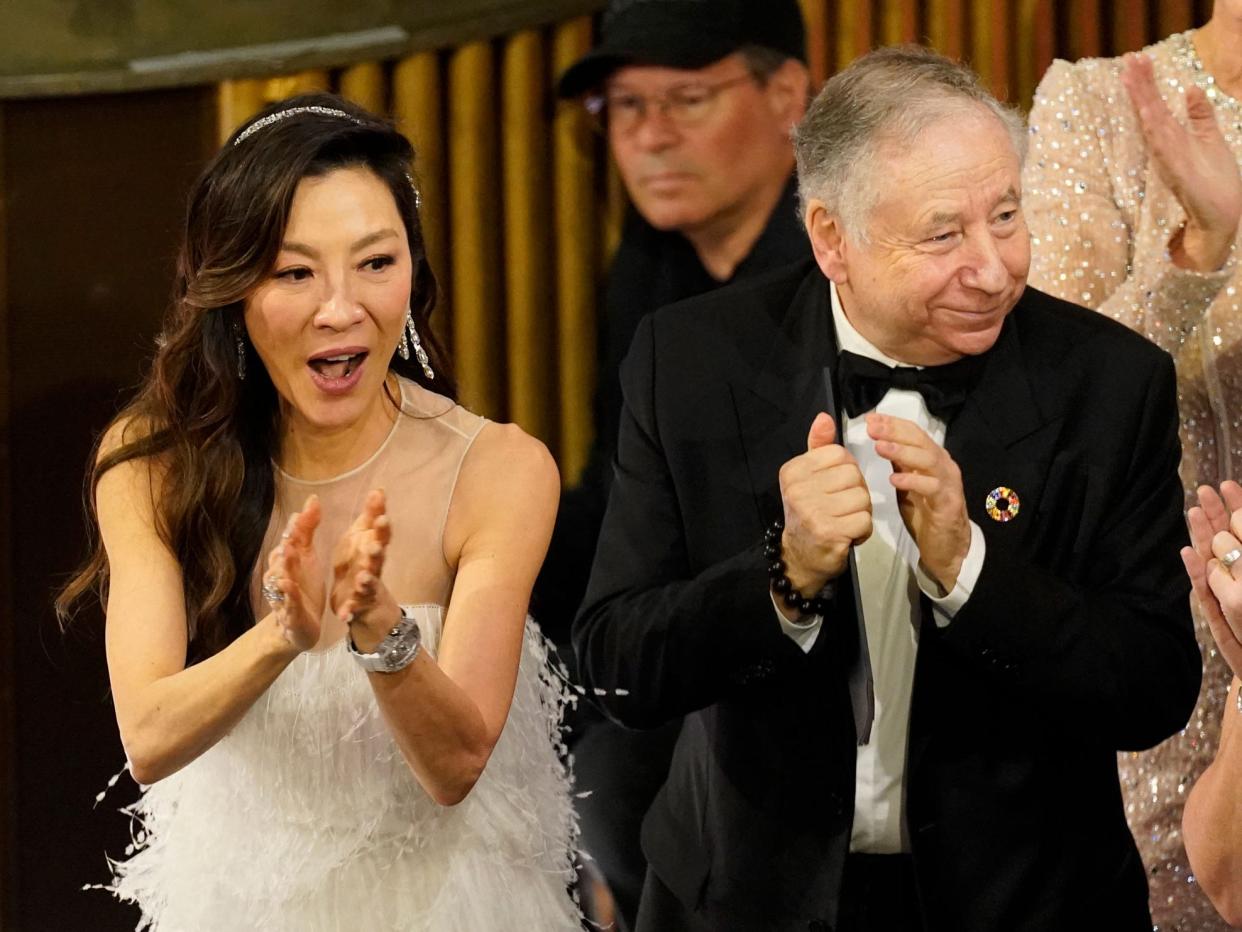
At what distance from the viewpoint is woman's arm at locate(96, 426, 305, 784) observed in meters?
1.62

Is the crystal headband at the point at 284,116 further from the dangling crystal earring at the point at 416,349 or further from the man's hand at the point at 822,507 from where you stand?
the man's hand at the point at 822,507

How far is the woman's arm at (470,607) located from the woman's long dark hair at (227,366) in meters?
0.19

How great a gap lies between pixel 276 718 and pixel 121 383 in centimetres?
130

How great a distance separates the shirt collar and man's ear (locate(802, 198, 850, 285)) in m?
0.03

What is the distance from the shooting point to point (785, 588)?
1.72 m

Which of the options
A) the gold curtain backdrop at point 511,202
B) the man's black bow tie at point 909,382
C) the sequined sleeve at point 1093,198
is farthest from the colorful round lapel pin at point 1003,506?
the gold curtain backdrop at point 511,202

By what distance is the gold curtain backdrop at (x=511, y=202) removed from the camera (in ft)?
9.25

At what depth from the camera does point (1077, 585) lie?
177 cm

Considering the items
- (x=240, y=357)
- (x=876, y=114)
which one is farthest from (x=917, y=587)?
(x=240, y=357)

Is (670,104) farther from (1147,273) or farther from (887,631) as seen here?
(887,631)

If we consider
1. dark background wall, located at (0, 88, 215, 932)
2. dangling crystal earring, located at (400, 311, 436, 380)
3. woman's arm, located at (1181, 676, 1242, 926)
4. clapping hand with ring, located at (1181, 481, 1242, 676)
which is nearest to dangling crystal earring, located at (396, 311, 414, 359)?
dangling crystal earring, located at (400, 311, 436, 380)

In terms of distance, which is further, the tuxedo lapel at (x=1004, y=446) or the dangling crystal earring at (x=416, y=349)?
the dangling crystal earring at (x=416, y=349)

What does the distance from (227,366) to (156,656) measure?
1.04 feet

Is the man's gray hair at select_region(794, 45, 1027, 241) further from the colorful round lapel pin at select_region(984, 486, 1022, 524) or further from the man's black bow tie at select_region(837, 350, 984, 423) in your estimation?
the colorful round lapel pin at select_region(984, 486, 1022, 524)
